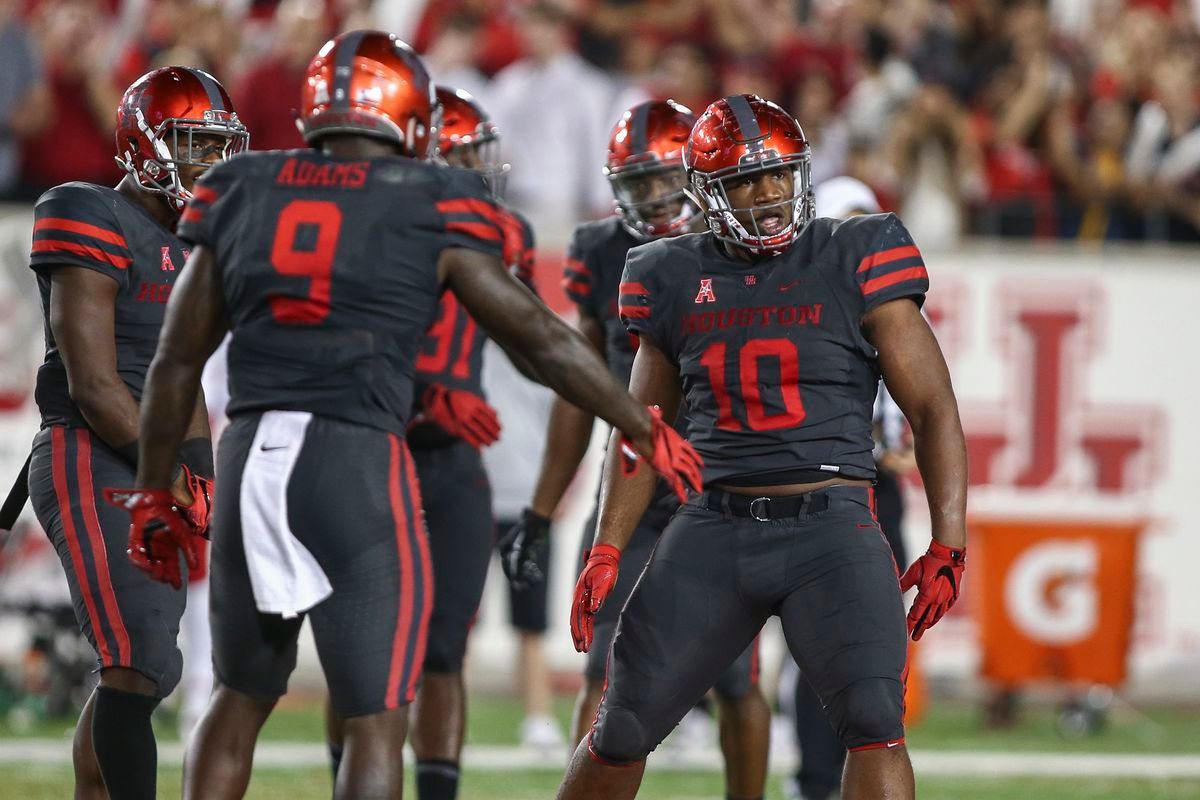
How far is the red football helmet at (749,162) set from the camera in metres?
4.26

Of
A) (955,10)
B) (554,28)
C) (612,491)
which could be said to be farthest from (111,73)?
(612,491)

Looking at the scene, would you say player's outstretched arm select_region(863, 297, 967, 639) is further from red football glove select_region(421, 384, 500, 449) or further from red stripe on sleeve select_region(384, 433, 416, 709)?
red football glove select_region(421, 384, 500, 449)

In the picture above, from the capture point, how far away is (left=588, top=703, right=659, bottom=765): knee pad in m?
4.13

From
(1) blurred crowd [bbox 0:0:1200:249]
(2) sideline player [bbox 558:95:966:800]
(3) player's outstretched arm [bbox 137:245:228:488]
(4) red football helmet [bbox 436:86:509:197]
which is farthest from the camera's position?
(1) blurred crowd [bbox 0:0:1200:249]

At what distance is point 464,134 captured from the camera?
19.0ft

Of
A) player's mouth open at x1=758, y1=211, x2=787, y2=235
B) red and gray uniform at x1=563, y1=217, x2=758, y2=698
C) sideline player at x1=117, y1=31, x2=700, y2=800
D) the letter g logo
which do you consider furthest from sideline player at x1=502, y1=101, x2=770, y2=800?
the letter g logo

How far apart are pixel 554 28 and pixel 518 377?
2213 millimetres

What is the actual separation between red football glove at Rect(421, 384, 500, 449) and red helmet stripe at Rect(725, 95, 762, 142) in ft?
4.20

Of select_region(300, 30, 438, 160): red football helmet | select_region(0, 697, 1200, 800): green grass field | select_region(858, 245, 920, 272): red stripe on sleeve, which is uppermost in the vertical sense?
select_region(300, 30, 438, 160): red football helmet

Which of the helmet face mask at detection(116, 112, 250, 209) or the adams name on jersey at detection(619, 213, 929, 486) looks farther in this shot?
the helmet face mask at detection(116, 112, 250, 209)

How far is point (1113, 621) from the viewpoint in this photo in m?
8.53

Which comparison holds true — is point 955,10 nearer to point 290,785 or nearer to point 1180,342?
point 1180,342

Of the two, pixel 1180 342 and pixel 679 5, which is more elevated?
pixel 679 5

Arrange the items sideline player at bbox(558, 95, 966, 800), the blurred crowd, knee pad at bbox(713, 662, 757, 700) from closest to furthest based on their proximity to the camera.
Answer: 1. sideline player at bbox(558, 95, 966, 800)
2. knee pad at bbox(713, 662, 757, 700)
3. the blurred crowd
